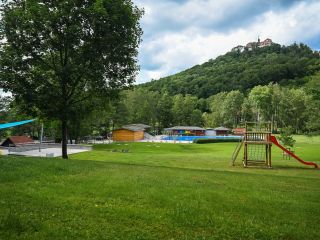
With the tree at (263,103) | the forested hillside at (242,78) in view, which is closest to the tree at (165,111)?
the tree at (263,103)

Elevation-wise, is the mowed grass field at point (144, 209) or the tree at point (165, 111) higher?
the tree at point (165, 111)

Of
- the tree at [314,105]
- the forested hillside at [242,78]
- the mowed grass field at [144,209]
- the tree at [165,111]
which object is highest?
Answer: the forested hillside at [242,78]

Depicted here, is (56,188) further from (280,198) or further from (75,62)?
(75,62)

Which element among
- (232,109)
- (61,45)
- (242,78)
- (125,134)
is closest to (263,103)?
(232,109)

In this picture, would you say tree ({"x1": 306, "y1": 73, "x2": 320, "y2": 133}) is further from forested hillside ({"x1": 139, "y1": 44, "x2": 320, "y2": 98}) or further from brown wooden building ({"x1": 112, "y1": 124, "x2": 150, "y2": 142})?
forested hillside ({"x1": 139, "y1": 44, "x2": 320, "y2": 98})

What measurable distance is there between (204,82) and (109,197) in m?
165

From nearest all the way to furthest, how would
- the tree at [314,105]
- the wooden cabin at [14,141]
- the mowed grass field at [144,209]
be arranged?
the mowed grass field at [144,209], the tree at [314,105], the wooden cabin at [14,141]

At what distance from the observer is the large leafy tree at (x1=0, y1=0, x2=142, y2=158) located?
19.4 m

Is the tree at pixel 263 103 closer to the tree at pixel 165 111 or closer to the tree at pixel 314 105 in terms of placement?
the tree at pixel 165 111

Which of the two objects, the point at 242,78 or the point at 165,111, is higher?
the point at 242,78

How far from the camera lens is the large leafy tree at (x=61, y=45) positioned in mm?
19438

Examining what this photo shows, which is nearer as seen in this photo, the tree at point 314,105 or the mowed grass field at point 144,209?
the mowed grass field at point 144,209

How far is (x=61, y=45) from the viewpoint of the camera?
21062 millimetres

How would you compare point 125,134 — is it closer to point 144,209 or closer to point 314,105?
point 314,105
